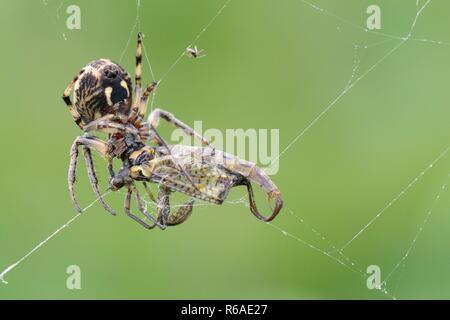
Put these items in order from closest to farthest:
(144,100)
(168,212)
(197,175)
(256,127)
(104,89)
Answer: (197,175) → (168,212) → (104,89) → (144,100) → (256,127)

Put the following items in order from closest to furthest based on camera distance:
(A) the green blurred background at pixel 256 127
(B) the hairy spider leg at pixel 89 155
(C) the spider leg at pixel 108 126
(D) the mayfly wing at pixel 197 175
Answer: (D) the mayfly wing at pixel 197 175 < (C) the spider leg at pixel 108 126 < (B) the hairy spider leg at pixel 89 155 < (A) the green blurred background at pixel 256 127

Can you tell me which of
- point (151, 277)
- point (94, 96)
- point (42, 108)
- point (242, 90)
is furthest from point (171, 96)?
point (94, 96)

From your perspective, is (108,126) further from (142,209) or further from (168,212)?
(168,212)

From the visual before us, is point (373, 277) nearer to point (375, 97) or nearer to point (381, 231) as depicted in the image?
point (381, 231)

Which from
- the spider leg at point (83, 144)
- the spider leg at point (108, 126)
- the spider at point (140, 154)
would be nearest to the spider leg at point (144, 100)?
the spider at point (140, 154)

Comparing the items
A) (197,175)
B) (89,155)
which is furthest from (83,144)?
(197,175)

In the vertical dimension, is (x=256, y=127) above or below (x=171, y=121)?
above

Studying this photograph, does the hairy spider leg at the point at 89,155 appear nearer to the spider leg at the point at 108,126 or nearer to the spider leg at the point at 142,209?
the spider leg at the point at 108,126

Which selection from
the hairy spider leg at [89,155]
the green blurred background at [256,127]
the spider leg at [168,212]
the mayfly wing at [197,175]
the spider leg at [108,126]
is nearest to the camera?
the mayfly wing at [197,175]
